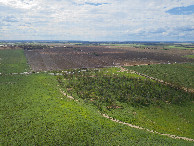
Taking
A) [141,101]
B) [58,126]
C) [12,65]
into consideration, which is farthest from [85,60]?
[58,126]

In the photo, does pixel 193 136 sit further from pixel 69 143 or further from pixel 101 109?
pixel 69 143

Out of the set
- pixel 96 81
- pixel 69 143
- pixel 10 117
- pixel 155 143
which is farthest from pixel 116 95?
pixel 10 117

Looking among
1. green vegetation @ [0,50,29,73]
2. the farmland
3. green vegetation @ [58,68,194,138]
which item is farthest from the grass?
Answer: green vegetation @ [0,50,29,73]

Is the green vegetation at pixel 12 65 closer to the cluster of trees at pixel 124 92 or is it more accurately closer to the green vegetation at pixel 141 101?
the cluster of trees at pixel 124 92

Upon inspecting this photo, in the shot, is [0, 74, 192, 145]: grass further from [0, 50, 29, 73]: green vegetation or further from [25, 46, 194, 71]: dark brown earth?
[25, 46, 194, 71]: dark brown earth

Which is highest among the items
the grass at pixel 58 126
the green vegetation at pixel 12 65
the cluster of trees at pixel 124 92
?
the green vegetation at pixel 12 65

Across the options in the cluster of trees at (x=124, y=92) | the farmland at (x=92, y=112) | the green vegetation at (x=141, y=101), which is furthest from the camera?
the cluster of trees at (x=124, y=92)

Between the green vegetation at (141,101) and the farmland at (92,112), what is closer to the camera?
the farmland at (92,112)

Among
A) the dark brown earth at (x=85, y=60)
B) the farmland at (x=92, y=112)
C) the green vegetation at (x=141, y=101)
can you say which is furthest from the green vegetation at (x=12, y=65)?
the green vegetation at (x=141, y=101)
